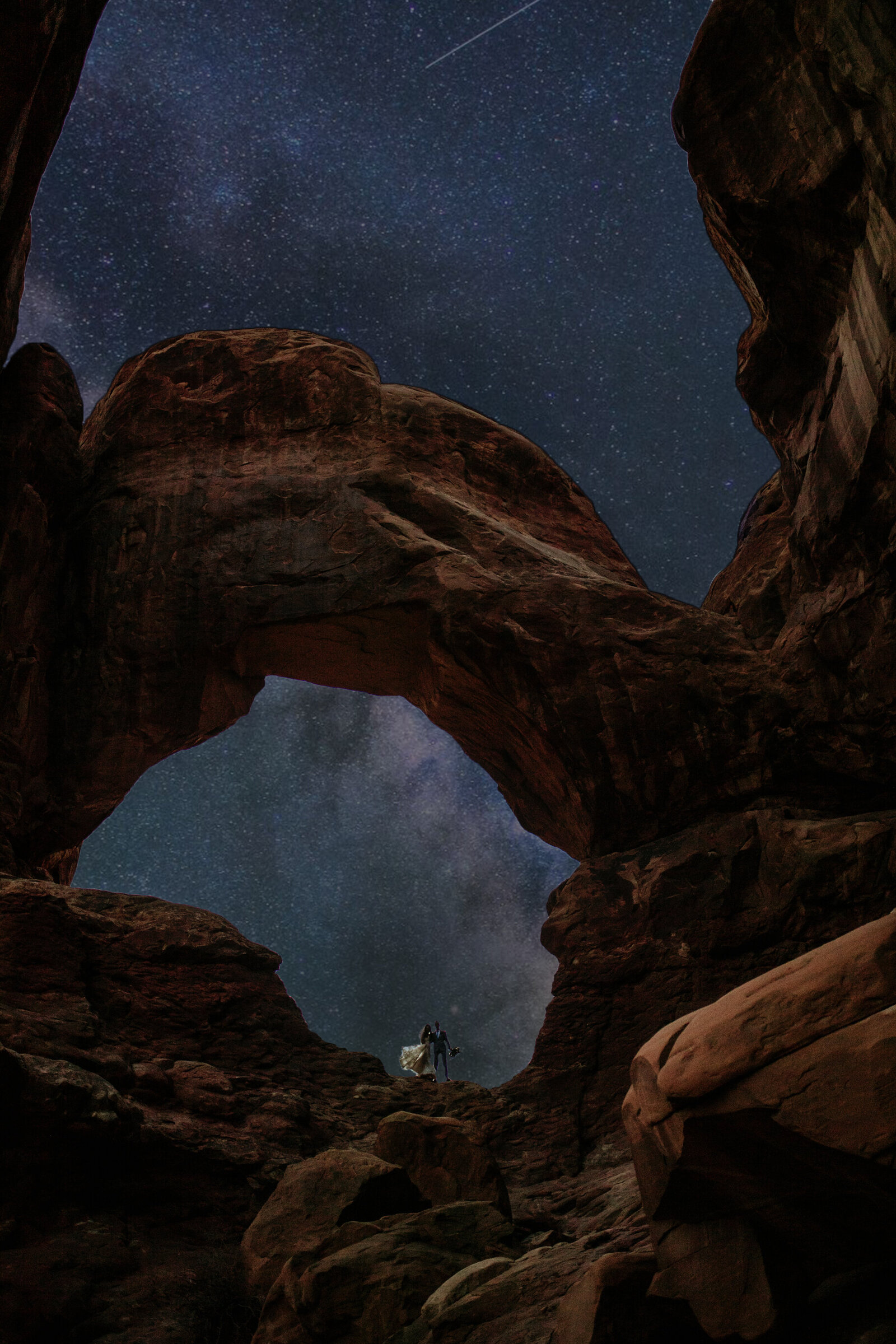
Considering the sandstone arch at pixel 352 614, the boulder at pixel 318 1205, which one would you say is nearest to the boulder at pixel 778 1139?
the boulder at pixel 318 1205

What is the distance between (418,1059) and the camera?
22547mm

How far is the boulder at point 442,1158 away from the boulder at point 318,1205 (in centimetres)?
31

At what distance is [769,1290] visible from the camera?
6211mm

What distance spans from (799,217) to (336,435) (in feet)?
32.0

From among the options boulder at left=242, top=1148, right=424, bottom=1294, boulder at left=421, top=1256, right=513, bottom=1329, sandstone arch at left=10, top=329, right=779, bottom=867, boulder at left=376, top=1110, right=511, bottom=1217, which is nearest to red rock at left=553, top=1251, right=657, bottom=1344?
boulder at left=421, top=1256, right=513, bottom=1329

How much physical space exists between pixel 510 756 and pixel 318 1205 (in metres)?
10.6

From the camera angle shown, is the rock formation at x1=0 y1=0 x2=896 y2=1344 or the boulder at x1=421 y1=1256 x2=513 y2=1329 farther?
the boulder at x1=421 y1=1256 x2=513 y2=1329

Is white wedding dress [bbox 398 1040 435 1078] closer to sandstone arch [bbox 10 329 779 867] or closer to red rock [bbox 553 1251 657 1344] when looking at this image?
sandstone arch [bbox 10 329 779 867]

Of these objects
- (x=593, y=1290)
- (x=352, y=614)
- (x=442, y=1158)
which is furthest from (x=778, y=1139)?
(x=352, y=614)

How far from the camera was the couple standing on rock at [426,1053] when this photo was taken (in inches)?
874

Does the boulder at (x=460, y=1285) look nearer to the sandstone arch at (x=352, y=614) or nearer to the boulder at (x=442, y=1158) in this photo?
the boulder at (x=442, y=1158)

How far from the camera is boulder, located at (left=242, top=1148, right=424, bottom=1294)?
31.9ft

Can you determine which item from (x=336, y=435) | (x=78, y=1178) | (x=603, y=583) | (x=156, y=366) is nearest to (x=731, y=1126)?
(x=78, y=1178)

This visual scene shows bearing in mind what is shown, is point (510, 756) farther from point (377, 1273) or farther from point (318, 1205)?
point (377, 1273)
